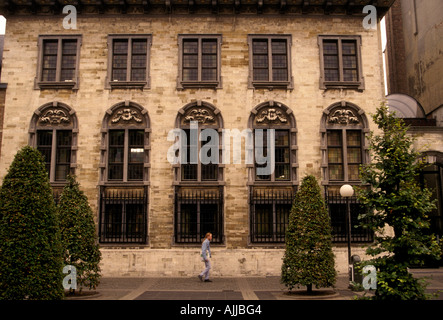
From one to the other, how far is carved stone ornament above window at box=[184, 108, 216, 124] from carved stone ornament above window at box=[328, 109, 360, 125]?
625 centimetres

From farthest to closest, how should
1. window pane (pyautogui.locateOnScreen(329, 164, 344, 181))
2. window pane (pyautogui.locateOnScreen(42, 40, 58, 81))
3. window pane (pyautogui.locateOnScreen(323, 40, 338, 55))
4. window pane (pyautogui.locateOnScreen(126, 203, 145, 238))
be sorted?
window pane (pyautogui.locateOnScreen(323, 40, 338, 55)), window pane (pyautogui.locateOnScreen(42, 40, 58, 81)), window pane (pyautogui.locateOnScreen(329, 164, 344, 181)), window pane (pyautogui.locateOnScreen(126, 203, 145, 238))

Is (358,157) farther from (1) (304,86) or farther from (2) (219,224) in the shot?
(2) (219,224)

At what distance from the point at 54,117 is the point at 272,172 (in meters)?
11.8

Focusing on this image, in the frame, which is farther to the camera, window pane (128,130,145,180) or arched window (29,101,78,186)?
arched window (29,101,78,186)

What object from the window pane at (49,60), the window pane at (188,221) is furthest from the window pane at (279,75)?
the window pane at (49,60)

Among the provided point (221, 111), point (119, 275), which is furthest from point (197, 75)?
point (119, 275)

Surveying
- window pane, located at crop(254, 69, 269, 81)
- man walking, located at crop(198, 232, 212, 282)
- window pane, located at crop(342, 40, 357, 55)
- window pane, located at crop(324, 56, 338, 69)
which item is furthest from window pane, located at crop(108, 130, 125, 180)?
window pane, located at crop(342, 40, 357, 55)

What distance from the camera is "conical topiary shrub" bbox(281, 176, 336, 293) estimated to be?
46.5ft

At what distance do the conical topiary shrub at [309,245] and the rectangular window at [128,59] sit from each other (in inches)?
449

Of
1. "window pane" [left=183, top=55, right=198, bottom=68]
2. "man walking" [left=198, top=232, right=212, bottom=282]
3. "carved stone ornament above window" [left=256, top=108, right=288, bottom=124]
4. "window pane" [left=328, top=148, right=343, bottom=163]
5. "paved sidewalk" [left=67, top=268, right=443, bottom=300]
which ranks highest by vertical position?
"window pane" [left=183, top=55, right=198, bottom=68]

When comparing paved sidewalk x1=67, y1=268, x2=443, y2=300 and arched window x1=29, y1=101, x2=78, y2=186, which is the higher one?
arched window x1=29, y1=101, x2=78, y2=186

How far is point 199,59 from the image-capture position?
22.6m

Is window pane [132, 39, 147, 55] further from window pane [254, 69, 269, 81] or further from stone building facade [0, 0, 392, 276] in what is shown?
window pane [254, 69, 269, 81]

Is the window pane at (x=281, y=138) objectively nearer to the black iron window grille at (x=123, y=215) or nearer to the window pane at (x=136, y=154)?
the window pane at (x=136, y=154)
